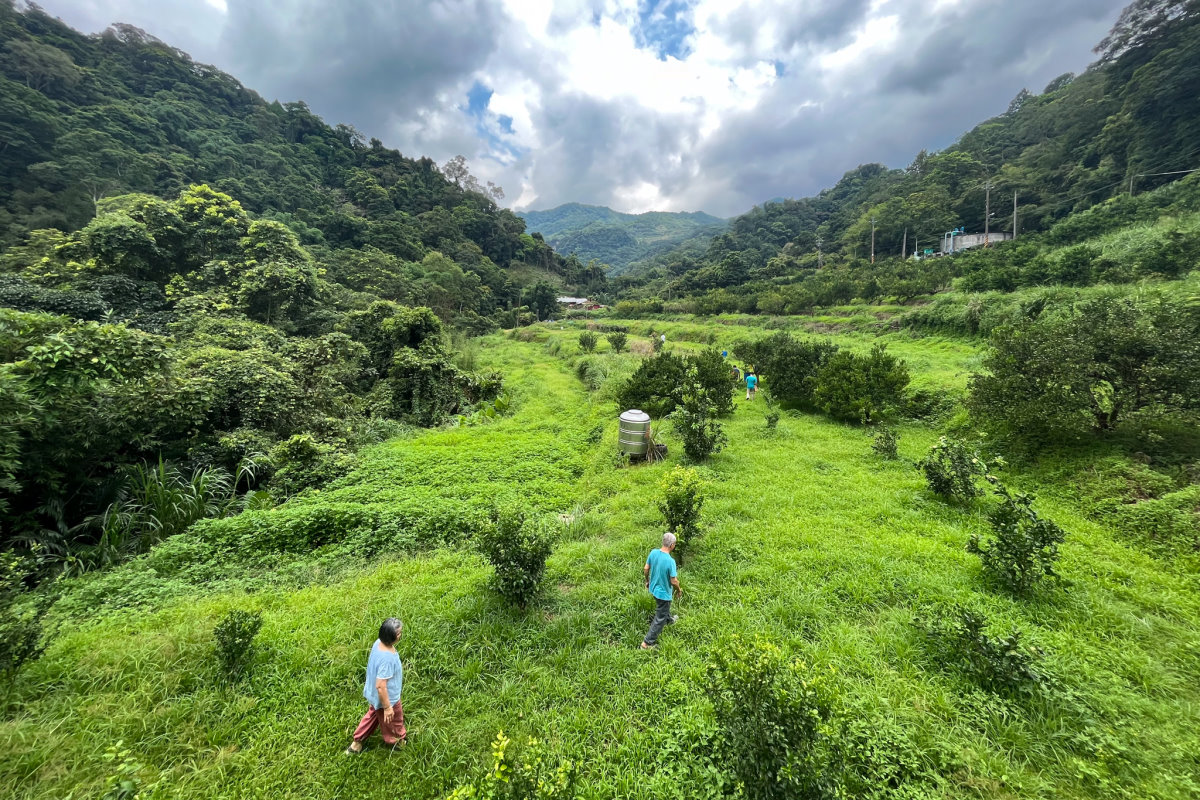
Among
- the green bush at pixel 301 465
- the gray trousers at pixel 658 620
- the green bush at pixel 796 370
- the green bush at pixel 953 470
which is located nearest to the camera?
the gray trousers at pixel 658 620

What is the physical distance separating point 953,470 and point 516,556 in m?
7.36

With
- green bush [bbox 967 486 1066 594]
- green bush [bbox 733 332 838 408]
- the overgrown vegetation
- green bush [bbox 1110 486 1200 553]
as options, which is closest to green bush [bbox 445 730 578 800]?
the overgrown vegetation

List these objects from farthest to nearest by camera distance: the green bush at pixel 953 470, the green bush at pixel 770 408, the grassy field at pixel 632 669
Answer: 1. the green bush at pixel 770 408
2. the green bush at pixel 953 470
3. the grassy field at pixel 632 669

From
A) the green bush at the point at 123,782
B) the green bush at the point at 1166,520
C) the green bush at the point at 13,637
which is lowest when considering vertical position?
the green bush at the point at 123,782

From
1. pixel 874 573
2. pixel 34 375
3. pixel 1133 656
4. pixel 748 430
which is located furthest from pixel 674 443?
pixel 34 375

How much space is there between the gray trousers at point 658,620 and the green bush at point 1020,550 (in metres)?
3.98

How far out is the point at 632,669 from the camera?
430 cm

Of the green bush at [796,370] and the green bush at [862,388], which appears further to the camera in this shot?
the green bush at [796,370]

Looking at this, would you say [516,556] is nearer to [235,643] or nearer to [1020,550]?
[235,643]

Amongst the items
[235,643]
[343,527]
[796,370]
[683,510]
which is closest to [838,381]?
[796,370]

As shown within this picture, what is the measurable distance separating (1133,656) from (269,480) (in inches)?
524

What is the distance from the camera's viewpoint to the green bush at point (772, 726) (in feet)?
8.70

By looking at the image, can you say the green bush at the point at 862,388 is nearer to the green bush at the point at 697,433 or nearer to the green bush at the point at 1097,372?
the green bush at the point at 1097,372

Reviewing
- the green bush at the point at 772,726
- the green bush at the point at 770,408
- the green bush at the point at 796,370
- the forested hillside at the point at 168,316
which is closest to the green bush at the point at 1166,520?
the green bush at the point at 772,726
